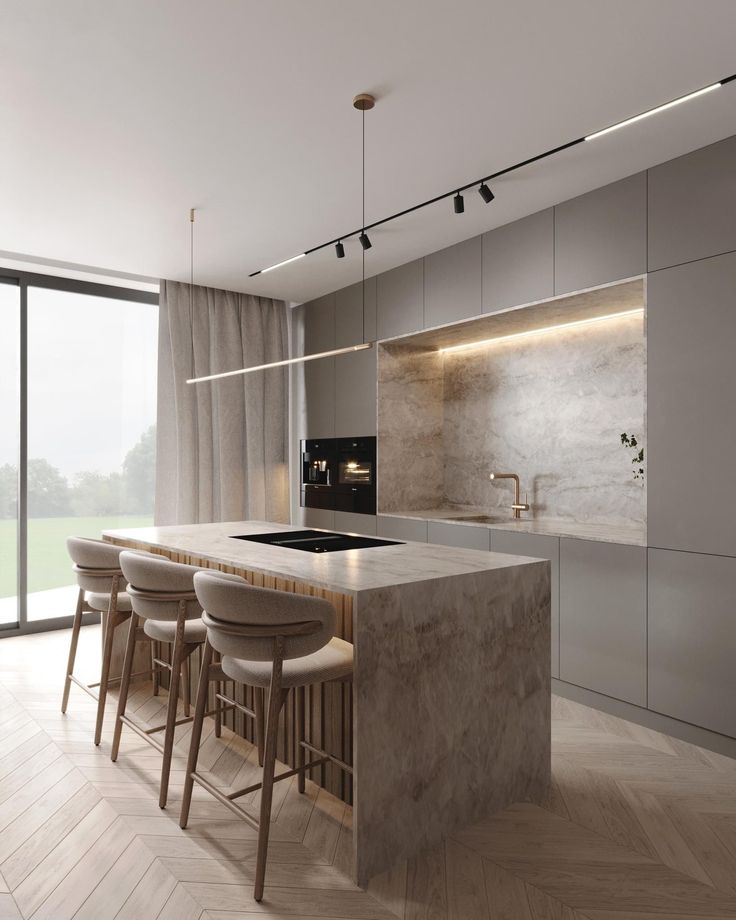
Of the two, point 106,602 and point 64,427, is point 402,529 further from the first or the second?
point 64,427

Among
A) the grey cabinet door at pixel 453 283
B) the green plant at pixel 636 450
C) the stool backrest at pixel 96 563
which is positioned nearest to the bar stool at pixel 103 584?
the stool backrest at pixel 96 563

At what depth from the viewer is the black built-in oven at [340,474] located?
→ 4957 millimetres

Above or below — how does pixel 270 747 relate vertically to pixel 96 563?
below

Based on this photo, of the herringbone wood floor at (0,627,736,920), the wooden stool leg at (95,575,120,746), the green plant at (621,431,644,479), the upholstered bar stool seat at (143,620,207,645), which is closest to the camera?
the herringbone wood floor at (0,627,736,920)

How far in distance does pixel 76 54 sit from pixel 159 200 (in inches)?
50.4

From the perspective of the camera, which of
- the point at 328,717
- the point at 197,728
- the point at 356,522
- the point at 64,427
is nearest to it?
the point at 197,728

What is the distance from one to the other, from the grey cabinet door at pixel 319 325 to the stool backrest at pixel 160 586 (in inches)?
126

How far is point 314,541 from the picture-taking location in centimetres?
324

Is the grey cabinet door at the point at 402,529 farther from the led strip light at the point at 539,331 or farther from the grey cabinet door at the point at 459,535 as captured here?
the led strip light at the point at 539,331

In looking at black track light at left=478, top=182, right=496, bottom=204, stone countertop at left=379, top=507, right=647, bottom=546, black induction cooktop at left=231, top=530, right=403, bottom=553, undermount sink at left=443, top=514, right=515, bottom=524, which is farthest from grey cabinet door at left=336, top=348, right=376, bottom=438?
black track light at left=478, top=182, right=496, bottom=204

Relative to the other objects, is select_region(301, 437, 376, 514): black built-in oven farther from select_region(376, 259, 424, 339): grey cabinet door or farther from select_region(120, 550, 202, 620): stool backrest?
select_region(120, 550, 202, 620): stool backrest

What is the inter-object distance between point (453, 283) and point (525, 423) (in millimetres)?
1070

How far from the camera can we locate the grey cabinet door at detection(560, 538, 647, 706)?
3.23 metres

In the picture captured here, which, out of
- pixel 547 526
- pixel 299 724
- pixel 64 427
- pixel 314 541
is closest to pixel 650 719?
pixel 547 526
